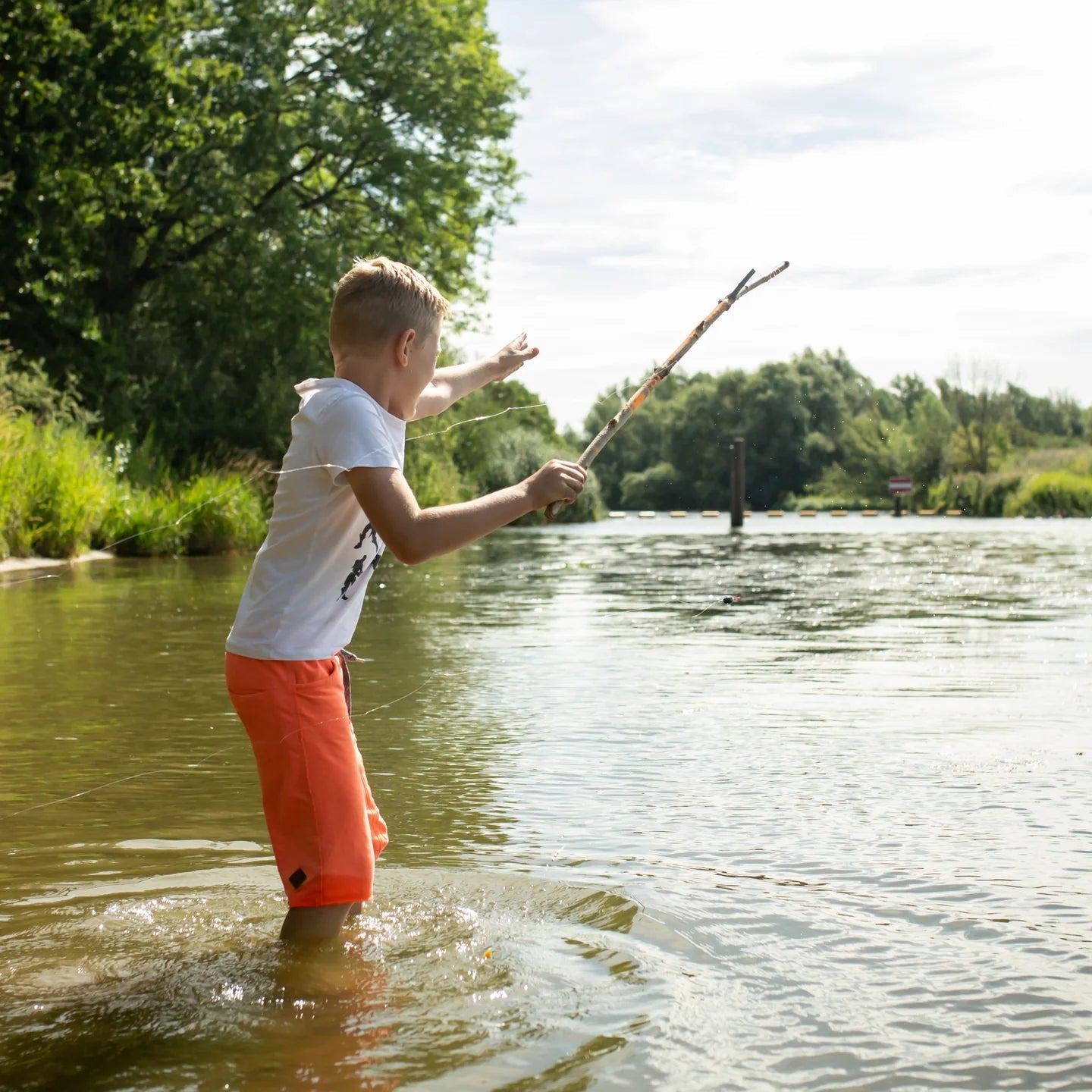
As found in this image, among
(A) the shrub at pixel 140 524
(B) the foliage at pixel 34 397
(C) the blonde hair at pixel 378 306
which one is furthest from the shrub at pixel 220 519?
(C) the blonde hair at pixel 378 306

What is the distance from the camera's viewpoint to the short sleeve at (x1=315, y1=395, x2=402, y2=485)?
3.11 m

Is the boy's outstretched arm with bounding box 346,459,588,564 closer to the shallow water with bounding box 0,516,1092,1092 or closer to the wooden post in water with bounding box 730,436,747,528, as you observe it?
the shallow water with bounding box 0,516,1092,1092

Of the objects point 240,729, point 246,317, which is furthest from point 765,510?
point 240,729

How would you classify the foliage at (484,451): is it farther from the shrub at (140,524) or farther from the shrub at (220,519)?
the shrub at (140,524)

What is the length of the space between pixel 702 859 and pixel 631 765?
A: 146 cm

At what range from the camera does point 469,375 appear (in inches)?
163

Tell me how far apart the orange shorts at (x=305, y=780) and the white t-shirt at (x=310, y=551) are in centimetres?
6

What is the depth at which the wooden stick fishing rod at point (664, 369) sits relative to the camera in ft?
11.1

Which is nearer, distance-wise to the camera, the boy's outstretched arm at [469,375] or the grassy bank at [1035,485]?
the boy's outstretched arm at [469,375]

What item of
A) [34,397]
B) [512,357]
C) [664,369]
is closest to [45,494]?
[34,397]

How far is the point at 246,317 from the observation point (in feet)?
102

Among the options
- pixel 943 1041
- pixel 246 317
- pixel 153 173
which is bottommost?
pixel 943 1041

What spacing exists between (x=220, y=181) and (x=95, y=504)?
12035 millimetres

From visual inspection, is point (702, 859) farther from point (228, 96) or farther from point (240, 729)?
point (228, 96)
